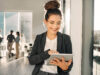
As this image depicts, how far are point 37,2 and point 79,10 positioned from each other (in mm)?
551

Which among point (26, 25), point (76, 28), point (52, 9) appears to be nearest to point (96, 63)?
point (76, 28)

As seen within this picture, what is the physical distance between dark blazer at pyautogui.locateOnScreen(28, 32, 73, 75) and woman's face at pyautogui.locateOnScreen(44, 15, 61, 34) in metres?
0.06

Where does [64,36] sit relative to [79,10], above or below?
below

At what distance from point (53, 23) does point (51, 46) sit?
0.24 meters

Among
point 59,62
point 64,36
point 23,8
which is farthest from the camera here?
point 23,8

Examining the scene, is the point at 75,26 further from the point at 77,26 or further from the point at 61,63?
the point at 61,63

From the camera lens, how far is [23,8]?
224 cm

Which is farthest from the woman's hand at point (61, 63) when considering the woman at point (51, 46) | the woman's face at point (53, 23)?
the woman's face at point (53, 23)

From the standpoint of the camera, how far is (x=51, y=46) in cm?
179

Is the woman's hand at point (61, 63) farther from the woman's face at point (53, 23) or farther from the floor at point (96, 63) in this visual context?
the floor at point (96, 63)

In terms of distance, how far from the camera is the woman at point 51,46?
170 centimetres

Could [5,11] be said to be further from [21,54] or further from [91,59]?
[91,59]

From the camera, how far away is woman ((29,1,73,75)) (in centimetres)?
170

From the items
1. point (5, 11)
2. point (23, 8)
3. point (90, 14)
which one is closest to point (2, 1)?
point (5, 11)
